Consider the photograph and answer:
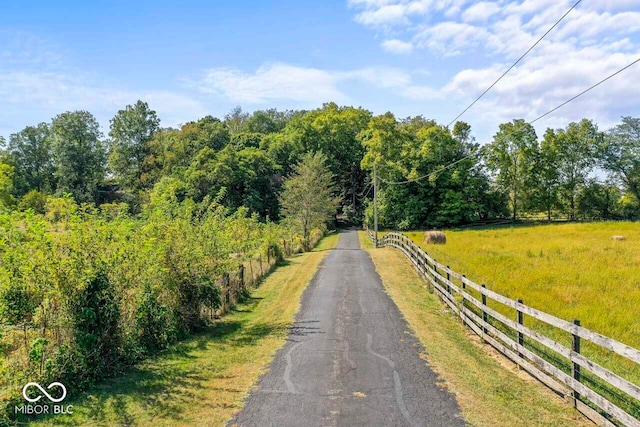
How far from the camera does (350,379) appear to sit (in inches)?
282

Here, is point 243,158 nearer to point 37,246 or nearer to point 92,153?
point 92,153

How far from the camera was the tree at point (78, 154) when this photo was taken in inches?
2773

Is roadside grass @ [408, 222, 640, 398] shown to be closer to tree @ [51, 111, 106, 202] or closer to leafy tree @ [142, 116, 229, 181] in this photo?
leafy tree @ [142, 116, 229, 181]

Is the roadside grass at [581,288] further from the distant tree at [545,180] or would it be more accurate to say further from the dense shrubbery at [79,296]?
the distant tree at [545,180]

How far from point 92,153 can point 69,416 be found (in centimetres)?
7775

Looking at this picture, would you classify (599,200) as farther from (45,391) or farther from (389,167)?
(45,391)

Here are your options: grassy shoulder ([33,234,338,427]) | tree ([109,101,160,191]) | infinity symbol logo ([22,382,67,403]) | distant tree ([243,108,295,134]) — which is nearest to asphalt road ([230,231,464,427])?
grassy shoulder ([33,234,338,427])

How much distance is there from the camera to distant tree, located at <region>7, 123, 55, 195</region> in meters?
74.6

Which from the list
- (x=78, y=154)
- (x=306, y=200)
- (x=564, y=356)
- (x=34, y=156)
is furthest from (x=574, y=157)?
(x=34, y=156)

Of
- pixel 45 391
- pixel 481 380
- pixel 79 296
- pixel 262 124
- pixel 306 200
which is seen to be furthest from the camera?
pixel 262 124

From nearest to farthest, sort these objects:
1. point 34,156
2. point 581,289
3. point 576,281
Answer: point 581,289, point 576,281, point 34,156

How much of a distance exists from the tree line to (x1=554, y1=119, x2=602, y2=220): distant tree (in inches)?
5.5
